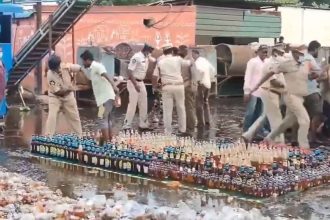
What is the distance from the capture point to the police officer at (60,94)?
11.2 metres

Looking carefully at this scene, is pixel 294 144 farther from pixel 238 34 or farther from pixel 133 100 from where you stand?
pixel 238 34

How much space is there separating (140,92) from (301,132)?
13.6 ft

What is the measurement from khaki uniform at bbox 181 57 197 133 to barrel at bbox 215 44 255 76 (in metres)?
8.49

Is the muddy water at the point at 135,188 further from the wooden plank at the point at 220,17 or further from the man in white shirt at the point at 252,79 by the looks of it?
the wooden plank at the point at 220,17

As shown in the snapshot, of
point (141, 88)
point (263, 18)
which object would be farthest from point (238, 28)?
point (141, 88)

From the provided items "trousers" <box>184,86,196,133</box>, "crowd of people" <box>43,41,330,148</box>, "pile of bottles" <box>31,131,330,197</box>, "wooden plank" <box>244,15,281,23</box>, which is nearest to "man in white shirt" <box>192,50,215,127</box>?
"crowd of people" <box>43,41,330,148</box>

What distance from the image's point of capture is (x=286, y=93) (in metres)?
10.8

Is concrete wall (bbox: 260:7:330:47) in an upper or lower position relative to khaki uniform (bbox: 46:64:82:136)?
upper

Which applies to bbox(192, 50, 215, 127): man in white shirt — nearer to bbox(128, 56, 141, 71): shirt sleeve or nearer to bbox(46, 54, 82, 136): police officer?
bbox(128, 56, 141, 71): shirt sleeve

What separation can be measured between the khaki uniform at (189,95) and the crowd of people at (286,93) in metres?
1.74

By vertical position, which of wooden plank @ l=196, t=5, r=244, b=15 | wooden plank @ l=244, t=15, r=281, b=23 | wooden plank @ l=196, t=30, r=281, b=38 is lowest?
wooden plank @ l=196, t=30, r=281, b=38

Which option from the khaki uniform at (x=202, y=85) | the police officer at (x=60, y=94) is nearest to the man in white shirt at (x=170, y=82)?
the khaki uniform at (x=202, y=85)

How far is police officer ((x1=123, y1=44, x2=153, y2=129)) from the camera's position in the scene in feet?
44.3

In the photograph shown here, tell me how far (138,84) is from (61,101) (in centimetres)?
265
